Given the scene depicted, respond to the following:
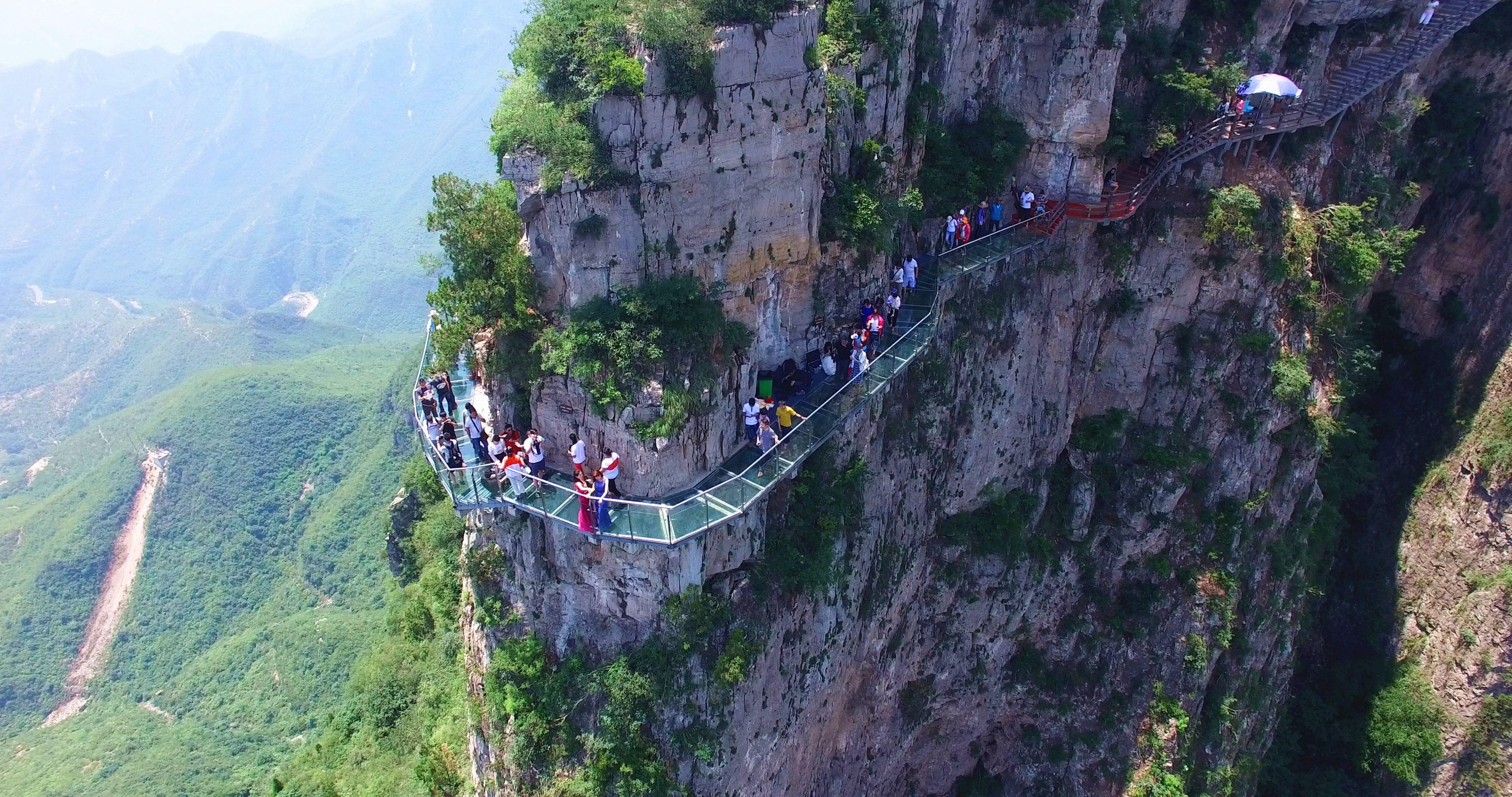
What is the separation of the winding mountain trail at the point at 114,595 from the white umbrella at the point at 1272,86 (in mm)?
94889

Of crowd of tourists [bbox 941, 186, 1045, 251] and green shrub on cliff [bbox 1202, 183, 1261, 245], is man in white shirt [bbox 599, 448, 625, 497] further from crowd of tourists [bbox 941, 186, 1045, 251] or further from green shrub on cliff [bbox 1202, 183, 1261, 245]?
green shrub on cliff [bbox 1202, 183, 1261, 245]

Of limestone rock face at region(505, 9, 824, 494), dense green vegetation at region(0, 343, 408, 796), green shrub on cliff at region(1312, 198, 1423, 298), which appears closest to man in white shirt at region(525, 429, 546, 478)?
limestone rock face at region(505, 9, 824, 494)

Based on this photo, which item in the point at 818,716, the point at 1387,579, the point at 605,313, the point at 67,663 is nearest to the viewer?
the point at 605,313

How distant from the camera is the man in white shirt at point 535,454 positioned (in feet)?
56.2

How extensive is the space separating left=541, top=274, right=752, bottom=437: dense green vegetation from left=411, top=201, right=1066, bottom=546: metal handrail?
171 cm

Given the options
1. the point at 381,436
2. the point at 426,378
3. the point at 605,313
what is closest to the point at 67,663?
the point at 381,436

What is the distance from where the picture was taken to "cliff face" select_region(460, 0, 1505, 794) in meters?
17.2

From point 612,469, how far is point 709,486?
8.03 feet

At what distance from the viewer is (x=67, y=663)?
7475cm

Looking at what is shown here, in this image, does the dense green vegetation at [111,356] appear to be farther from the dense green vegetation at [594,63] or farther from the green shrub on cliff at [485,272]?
the dense green vegetation at [594,63]

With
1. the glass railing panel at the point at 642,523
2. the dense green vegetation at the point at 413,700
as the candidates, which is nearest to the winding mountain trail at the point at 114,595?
the dense green vegetation at the point at 413,700

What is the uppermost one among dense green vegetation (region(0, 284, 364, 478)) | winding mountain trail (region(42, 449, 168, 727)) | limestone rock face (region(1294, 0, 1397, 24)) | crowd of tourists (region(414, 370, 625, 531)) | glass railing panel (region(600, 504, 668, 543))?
limestone rock face (region(1294, 0, 1397, 24))

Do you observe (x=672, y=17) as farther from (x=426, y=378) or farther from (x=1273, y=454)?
(x=1273, y=454)

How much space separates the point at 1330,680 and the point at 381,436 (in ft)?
283
